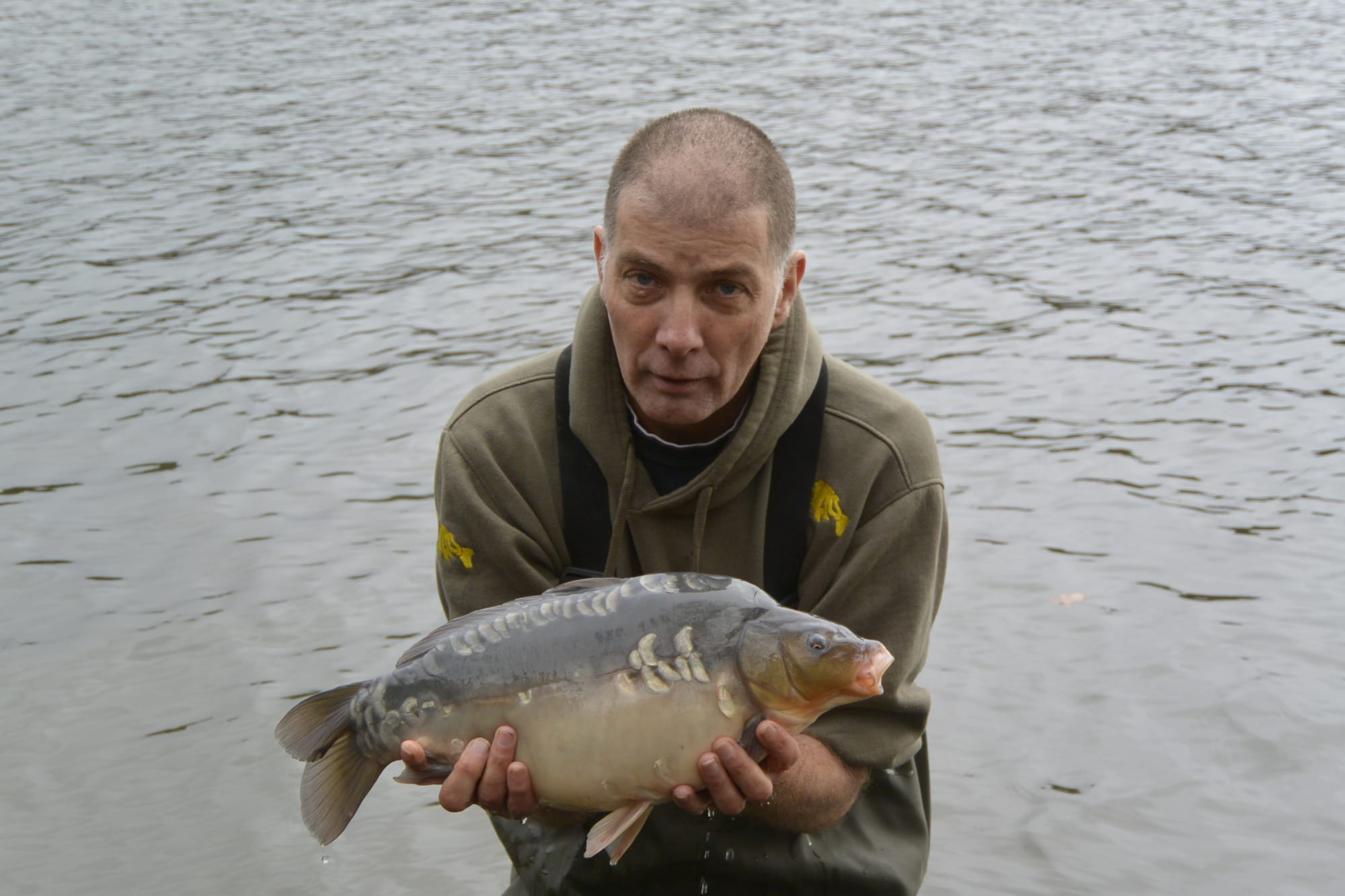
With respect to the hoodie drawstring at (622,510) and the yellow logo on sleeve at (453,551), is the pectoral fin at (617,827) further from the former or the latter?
the yellow logo on sleeve at (453,551)

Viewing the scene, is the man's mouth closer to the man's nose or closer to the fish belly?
the man's nose

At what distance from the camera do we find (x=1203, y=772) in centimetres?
579

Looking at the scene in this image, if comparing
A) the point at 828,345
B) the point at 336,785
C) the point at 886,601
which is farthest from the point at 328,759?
the point at 828,345

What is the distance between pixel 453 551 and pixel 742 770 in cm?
122

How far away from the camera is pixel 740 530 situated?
4176mm

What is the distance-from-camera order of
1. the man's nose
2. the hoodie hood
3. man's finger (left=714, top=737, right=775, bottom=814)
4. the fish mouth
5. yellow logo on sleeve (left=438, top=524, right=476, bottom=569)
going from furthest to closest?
yellow logo on sleeve (left=438, top=524, right=476, bottom=569) → the hoodie hood → the man's nose → man's finger (left=714, top=737, right=775, bottom=814) → the fish mouth

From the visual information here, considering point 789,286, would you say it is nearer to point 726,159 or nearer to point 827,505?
point 726,159

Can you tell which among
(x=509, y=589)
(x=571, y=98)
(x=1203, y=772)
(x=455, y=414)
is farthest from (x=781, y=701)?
(x=571, y=98)

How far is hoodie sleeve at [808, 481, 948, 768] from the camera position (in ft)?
13.3

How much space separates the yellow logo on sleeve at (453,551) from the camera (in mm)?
4188

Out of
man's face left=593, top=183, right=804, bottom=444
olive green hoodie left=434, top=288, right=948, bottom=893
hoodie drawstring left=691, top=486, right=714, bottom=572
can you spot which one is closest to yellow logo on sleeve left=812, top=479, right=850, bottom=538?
olive green hoodie left=434, top=288, right=948, bottom=893

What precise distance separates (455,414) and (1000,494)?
4.40 meters

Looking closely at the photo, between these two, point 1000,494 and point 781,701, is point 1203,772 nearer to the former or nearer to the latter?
point 1000,494

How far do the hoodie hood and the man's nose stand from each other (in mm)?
330
